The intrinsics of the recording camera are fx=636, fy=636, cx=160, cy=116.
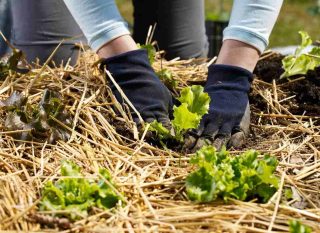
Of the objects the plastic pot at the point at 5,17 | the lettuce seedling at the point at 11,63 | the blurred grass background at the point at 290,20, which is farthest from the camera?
the blurred grass background at the point at 290,20

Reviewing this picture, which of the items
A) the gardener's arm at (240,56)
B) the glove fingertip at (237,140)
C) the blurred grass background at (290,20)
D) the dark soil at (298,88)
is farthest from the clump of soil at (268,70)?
the blurred grass background at (290,20)

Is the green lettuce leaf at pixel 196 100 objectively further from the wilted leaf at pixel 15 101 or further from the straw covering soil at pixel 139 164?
the wilted leaf at pixel 15 101

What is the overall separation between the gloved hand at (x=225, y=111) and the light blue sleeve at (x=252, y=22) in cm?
9

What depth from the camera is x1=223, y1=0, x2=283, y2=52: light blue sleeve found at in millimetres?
1722

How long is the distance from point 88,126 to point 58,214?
1.43 ft

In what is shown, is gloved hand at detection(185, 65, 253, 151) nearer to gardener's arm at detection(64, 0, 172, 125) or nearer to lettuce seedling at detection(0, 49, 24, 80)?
gardener's arm at detection(64, 0, 172, 125)

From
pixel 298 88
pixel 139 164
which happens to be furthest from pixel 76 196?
pixel 298 88

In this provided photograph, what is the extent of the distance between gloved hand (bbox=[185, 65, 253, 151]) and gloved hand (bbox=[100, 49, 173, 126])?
0.34 ft

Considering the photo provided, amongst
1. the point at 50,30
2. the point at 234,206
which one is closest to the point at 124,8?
the point at 50,30

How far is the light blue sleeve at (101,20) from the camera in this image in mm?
1700

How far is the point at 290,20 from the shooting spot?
5.82m

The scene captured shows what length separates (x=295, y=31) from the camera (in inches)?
211

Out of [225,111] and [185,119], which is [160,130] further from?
[225,111]

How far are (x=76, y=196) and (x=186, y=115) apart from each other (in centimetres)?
39
